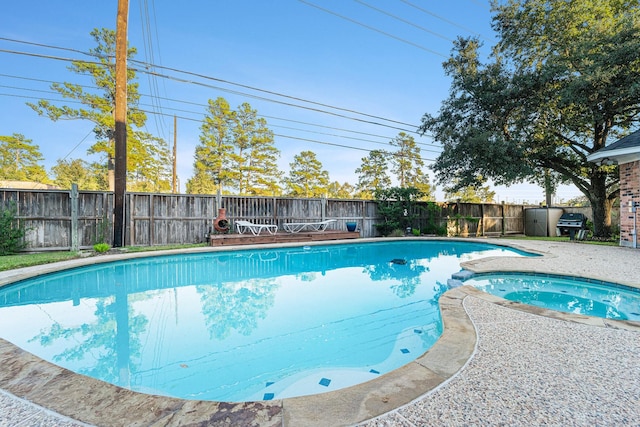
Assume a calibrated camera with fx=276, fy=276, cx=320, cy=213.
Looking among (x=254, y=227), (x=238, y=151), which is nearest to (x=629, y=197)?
(x=254, y=227)

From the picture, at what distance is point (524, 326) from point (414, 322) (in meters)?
1.12

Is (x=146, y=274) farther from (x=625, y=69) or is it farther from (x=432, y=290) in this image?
Result: (x=625, y=69)

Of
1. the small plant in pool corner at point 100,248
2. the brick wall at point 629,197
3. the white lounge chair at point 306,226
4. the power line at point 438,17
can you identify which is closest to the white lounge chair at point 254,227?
the white lounge chair at point 306,226

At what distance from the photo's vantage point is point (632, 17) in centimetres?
943

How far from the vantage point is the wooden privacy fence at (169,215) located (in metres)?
7.71

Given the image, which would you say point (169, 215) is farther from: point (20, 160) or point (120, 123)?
point (20, 160)

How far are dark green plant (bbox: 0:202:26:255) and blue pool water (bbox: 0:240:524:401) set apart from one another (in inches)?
115

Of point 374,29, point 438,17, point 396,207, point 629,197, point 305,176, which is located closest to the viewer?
point 629,197

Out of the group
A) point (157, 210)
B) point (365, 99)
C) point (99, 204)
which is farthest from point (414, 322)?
point (365, 99)

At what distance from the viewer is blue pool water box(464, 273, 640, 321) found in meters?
3.83

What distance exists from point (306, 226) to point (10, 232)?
866 centimetres

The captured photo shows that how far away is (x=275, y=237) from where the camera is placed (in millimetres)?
10062

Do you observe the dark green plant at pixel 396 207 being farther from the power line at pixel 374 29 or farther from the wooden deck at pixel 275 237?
the power line at pixel 374 29

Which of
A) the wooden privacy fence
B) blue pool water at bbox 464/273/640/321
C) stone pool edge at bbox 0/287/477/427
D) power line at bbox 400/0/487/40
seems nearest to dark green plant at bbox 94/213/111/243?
the wooden privacy fence
